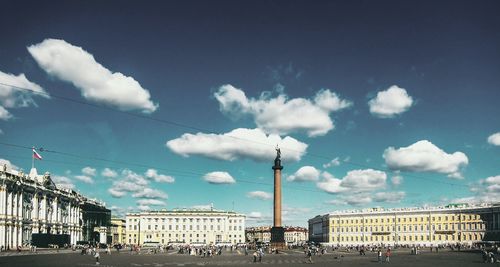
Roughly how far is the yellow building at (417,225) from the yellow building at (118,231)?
60205 mm

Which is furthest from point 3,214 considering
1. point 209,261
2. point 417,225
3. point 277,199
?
point 417,225

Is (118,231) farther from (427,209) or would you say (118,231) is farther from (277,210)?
(277,210)

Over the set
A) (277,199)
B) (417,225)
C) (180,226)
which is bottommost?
(180,226)

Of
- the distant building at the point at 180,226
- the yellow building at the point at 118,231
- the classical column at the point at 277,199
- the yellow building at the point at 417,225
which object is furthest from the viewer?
the distant building at the point at 180,226

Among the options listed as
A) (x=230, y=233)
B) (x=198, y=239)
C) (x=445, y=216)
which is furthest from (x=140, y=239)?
(x=445, y=216)

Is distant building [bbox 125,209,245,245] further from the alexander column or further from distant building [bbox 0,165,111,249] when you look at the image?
the alexander column

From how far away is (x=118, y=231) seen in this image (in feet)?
517

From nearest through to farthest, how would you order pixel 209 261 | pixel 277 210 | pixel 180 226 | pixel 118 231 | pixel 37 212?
pixel 209 261 → pixel 277 210 → pixel 37 212 → pixel 118 231 → pixel 180 226

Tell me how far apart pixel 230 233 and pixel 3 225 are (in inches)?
3787

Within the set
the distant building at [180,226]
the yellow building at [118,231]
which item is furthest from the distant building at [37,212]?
the distant building at [180,226]

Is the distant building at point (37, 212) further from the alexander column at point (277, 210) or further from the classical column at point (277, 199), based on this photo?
the classical column at point (277, 199)

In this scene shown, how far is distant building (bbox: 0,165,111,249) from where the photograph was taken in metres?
75.9

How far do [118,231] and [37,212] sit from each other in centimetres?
7045

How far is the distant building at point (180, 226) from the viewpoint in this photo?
6334 inches
